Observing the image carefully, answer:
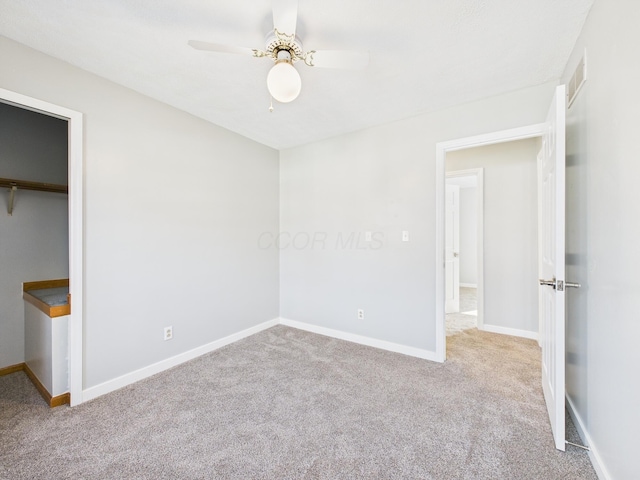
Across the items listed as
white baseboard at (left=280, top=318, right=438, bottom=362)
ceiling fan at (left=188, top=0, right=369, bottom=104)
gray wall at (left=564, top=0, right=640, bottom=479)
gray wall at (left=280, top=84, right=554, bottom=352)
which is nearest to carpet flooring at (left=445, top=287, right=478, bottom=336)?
white baseboard at (left=280, top=318, right=438, bottom=362)

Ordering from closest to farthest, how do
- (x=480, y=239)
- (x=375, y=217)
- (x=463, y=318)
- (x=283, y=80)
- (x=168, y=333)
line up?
(x=283, y=80), (x=168, y=333), (x=375, y=217), (x=480, y=239), (x=463, y=318)

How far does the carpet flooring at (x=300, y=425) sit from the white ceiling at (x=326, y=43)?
7.82ft

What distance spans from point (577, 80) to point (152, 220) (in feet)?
10.5

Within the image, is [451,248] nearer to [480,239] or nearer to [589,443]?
[480,239]

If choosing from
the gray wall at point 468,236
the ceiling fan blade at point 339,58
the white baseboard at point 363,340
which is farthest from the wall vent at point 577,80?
the gray wall at point 468,236

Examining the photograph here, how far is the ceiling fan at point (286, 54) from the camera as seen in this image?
135 cm

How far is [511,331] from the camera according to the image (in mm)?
3357

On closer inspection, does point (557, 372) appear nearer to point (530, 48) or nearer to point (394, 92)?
point (530, 48)

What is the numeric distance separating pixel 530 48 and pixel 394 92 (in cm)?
90

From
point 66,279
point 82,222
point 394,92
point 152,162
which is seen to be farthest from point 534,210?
point 66,279

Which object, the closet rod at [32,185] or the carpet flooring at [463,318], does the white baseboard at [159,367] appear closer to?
the closet rod at [32,185]

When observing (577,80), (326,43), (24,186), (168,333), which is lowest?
(168,333)

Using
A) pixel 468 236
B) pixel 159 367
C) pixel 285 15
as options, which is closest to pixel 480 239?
pixel 285 15

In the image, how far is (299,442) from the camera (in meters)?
1.64
